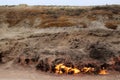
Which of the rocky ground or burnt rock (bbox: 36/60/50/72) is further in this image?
burnt rock (bbox: 36/60/50/72)

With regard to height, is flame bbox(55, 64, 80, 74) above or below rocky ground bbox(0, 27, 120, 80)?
below

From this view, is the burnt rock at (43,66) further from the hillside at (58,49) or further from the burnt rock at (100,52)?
the burnt rock at (100,52)

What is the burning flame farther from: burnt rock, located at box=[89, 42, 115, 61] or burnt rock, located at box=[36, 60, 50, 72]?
burnt rock, located at box=[89, 42, 115, 61]

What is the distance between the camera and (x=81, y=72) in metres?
26.3

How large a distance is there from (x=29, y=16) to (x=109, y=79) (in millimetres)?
24793

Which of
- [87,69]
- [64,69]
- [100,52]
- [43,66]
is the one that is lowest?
[87,69]

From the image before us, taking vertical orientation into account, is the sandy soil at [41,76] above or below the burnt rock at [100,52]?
below

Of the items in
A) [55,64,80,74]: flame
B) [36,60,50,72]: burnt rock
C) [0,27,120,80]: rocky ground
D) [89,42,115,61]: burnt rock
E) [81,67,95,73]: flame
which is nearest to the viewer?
[55,64,80,74]: flame

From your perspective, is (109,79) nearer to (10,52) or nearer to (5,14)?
(10,52)

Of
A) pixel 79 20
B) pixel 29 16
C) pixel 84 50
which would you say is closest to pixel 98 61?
pixel 84 50

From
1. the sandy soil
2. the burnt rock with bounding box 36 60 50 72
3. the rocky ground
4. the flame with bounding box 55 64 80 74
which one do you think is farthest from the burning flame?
the burnt rock with bounding box 36 60 50 72

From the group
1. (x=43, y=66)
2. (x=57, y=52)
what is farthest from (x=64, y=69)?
(x=57, y=52)

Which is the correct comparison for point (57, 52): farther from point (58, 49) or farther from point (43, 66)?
point (43, 66)

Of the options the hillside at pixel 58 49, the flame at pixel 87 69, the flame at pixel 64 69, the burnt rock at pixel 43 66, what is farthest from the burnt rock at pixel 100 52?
the burnt rock at pixel 43 66
